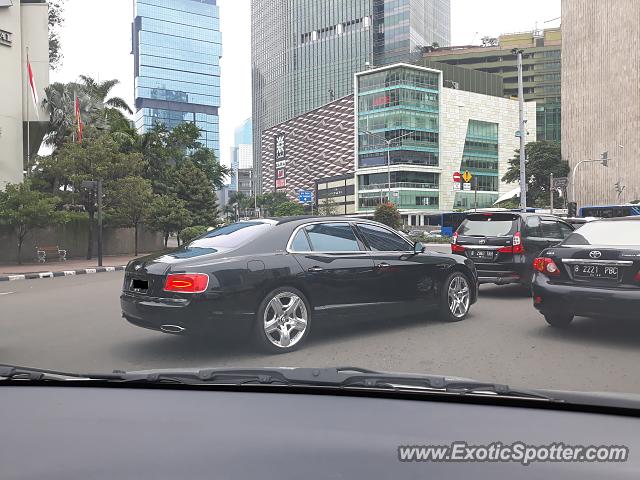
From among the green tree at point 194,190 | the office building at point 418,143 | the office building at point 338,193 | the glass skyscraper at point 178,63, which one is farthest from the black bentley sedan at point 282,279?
the glass skyscraper at point 178,63

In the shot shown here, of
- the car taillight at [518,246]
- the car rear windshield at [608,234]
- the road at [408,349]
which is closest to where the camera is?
the road at [408,349]

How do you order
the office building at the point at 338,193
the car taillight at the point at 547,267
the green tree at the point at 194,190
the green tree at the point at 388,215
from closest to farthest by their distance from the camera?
1. the car taillight at the point at 547,267
2. the green tree at the point at 388,215
3. the green tree at the point at 194,190
4. the office building at the point at 338,193

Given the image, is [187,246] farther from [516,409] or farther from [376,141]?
[376,141]

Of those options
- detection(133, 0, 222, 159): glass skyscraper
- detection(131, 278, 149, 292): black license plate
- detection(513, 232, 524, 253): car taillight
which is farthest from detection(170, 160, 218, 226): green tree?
detection(133, 0, 222, 159): glass skyscraper

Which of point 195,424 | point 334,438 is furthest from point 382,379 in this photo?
point 195,424

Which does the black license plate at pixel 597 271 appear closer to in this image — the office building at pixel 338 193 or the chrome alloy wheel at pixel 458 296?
the chrome alloy wheel at pixel 458 296

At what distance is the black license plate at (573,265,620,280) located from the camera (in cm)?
579

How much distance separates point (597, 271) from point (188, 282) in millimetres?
4319

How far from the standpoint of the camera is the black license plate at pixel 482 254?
9.71m

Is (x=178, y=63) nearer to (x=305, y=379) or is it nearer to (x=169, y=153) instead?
(x=169, y=153)

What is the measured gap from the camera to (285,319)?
18.1ft

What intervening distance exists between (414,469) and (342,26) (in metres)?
136

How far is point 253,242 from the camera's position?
222 inches

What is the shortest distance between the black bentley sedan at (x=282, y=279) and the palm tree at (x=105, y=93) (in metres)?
38.2
